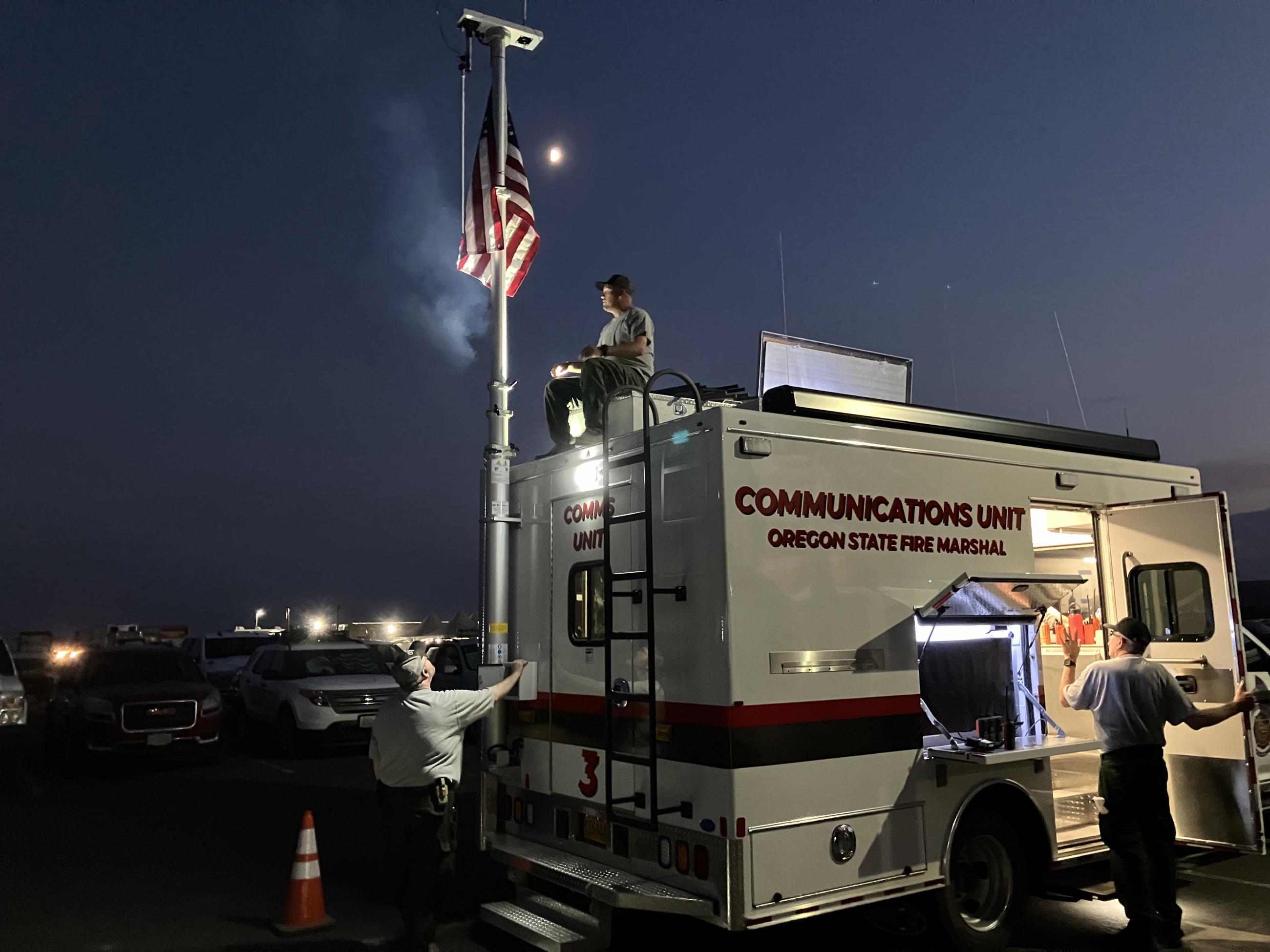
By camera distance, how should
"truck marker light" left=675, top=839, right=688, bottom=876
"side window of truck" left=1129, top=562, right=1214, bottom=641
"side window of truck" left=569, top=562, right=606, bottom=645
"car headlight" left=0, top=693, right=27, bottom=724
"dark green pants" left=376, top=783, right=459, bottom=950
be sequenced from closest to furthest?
"truck marker light" left=675, top=839, right=688, bottom=876 → "dark green pants" left=376, top=783, right=459, bottom=950 → "side window of truck" left=569, top=562, right=606, bottom=645 → "side window of truck" left=1129, top=562, right=1214, bottom=641 → "car headlight" left=0, top=693, right=27, bottom=724

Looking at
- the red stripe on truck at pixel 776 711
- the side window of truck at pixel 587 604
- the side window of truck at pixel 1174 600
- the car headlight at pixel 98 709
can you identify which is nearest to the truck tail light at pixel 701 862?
the red stripe on truck at pixel 776 711

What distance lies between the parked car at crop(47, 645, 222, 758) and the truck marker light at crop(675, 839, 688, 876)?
10893mm

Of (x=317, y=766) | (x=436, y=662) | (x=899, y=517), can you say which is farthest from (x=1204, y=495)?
(x=436, y=662)

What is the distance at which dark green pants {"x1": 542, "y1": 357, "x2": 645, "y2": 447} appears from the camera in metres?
6.31

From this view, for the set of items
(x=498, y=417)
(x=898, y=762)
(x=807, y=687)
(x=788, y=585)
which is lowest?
(x=898, y=762)

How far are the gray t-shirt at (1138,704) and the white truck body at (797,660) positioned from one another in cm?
42

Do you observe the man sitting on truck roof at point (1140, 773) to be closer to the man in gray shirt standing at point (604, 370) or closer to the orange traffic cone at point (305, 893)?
the man in gray shirt standing at point (604, 370)

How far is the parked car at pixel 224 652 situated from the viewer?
738 inches

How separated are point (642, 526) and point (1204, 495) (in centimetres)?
405

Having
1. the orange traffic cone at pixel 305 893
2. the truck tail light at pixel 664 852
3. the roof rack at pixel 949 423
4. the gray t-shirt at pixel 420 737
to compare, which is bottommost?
the orange traffic cone at pixel 305 893

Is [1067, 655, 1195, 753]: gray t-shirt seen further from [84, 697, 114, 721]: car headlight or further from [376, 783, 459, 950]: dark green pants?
[84, 697, 114, 721]: car headlight

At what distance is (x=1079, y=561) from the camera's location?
33.5ft

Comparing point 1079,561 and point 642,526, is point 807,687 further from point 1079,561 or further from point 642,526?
point 1079,561

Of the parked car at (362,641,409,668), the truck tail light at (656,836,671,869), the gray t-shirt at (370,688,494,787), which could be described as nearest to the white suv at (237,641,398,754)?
the parked car at (362,641,409,668)
